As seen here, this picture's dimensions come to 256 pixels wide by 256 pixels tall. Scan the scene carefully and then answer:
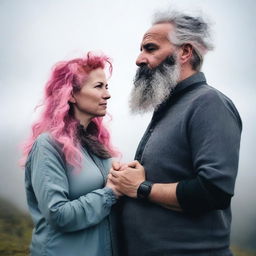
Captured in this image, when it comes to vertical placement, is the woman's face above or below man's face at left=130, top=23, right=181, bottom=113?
below

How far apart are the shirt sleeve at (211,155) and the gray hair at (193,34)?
506 mm

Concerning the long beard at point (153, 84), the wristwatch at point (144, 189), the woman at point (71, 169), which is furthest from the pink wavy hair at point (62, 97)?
the wristwatch at point (144, 189)

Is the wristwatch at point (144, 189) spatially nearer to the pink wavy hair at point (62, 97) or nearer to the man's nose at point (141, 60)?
the pink wavy hair at point (62, 97)

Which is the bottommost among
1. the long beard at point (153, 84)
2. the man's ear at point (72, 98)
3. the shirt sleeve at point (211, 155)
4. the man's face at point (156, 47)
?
the shirt sleeve at point (211, 155)

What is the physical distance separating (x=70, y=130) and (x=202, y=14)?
1.23 m

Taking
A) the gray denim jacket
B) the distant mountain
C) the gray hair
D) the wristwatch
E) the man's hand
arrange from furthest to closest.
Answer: the distant mountain
the gray hair
the man's hand
the gray denim jacket
the wristwatch

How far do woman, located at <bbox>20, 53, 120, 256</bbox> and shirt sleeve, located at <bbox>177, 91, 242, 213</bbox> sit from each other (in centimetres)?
65

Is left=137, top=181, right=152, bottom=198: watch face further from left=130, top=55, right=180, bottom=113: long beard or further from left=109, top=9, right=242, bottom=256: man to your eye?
left=130, top=55, right=180, bottom=113: long beard

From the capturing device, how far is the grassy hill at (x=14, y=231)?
855 centimetres

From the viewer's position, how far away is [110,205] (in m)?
2.45

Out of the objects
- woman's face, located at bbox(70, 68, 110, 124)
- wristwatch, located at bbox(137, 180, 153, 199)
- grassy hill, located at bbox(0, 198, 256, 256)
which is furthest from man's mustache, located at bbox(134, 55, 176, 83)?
grassy hill, located at bbox(0, 198, 256, 256)

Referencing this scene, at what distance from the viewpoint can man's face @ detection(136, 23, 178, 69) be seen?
2.54 meters

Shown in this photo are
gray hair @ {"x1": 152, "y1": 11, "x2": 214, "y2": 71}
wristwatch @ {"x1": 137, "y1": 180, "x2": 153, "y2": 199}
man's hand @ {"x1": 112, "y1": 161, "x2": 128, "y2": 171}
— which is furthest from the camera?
gray hair @ {"x1": 152, "y1": 11, "x2": 214, "y2": 71}

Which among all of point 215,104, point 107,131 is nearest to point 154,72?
point 215,104
